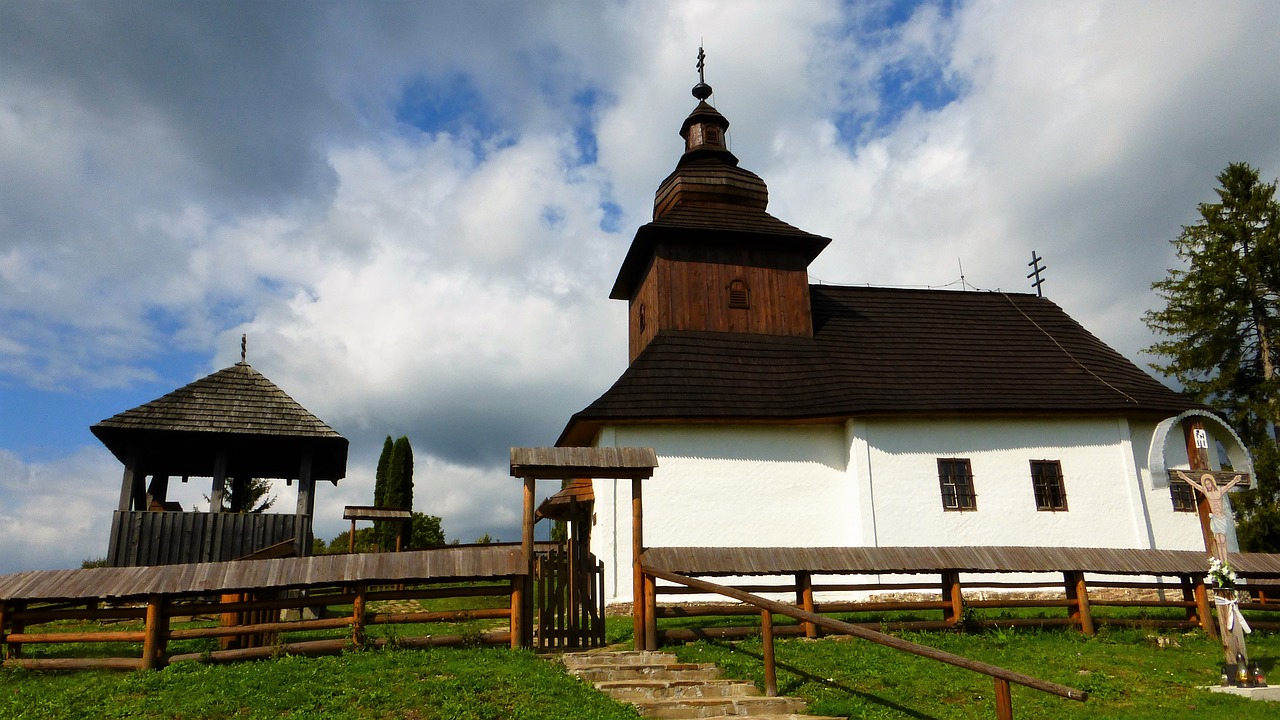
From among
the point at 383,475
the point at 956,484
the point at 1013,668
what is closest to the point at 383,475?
the point at 383,475

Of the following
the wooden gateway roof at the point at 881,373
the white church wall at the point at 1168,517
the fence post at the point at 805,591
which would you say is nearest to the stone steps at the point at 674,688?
the fence post at the point at 805,591

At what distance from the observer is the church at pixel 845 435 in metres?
17.5

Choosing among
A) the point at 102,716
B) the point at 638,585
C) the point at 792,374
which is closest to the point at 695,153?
the point at 792,374

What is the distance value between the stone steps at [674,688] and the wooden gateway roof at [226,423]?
9133 mm

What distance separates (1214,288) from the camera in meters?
29.6

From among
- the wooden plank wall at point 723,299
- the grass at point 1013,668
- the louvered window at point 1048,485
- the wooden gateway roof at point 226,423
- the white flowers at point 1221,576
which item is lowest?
the grass at point 1013,668

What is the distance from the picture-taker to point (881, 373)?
19312 millimetres

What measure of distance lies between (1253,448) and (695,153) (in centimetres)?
2105

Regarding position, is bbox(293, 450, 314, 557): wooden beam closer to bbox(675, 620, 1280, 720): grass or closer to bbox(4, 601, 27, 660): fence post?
bbox(4, 601, 27, 660): fence post

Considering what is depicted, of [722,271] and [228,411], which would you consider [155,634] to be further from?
[722,271]

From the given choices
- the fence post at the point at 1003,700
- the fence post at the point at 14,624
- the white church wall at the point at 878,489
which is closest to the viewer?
the fence post at the point at 1003,700

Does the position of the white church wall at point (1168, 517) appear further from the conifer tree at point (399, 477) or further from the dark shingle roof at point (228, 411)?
the conifer tree at point (399, 477)

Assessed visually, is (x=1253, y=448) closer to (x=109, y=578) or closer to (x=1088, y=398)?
(x=1088, y=398)

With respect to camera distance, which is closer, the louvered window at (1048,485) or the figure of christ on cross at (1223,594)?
the figure of christ on cross at (1223,594)
